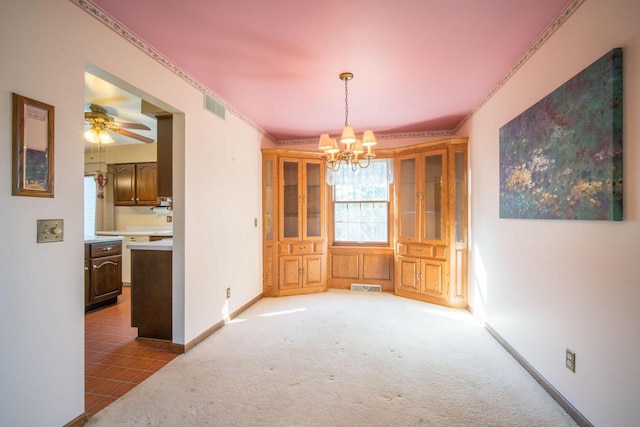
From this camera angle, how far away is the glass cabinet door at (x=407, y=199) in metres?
4.35

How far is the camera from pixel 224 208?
3410 mm

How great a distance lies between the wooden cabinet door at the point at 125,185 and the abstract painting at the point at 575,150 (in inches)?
227

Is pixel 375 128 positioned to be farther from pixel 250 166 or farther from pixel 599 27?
pixel 599 27

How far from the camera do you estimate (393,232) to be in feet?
15.7

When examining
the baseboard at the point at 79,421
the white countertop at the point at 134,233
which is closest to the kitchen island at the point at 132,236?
the white countertop at the point at 134,233

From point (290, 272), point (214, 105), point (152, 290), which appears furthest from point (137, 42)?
point (290, 272)

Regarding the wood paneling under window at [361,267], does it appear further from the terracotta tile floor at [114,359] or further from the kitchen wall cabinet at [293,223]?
the terracotta tile floor at [114,359]

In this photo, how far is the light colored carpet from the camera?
5.99 feet

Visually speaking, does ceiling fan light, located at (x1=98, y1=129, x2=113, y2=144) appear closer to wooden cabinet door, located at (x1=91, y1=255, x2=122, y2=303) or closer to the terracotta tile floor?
wooden cabinet door, located at (x1=91, y1=255, x2=122, y2=303)

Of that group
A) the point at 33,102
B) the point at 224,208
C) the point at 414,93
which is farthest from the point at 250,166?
the point at 33,102

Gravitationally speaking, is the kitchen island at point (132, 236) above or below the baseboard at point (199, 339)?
above

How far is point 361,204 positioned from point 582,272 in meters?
3.39

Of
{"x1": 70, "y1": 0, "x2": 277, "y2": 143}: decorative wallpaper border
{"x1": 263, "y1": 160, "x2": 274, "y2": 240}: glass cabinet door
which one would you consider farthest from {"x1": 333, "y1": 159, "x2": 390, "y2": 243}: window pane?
{"x1": 70, "y1": 0, "x2": 277, "y2": 143}: decorative wallpaper border

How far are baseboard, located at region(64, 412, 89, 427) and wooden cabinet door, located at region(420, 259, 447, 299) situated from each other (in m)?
3.81
